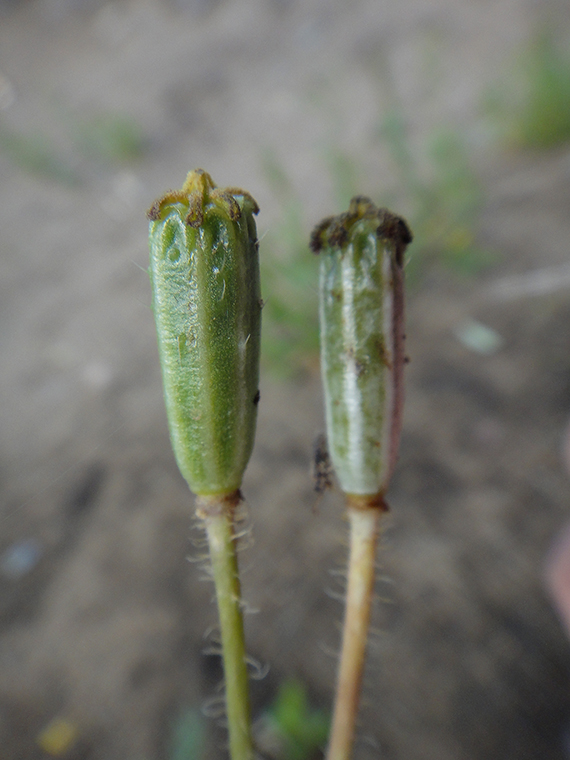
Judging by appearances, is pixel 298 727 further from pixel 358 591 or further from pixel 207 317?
pixel 207 317

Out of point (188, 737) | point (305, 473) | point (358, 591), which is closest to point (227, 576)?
point (358, 591)

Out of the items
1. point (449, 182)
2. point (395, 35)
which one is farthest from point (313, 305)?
point (395, 35)

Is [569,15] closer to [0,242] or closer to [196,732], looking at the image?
[0,242]

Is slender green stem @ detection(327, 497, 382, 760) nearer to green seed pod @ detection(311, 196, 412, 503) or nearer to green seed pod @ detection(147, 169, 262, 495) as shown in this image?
green seed pod @ detection(311, 196, 412, 503)

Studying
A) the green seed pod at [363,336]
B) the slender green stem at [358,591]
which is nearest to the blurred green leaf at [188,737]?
the slender green stem at [358,591]

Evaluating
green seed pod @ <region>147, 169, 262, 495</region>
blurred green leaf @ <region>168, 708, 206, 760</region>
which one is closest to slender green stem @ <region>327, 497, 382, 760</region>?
green seed pod @ <region>147, 169, 262, 495</region>

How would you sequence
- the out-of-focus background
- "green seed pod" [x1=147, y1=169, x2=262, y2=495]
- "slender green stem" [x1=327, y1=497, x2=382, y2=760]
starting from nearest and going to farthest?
1. "green seed pod" [x1=147, y1=169, x2=262, y2=495]
2. "slender green stem" [x1=327, y1=497, x2=382, y2=760]
3. the out-of-focus background

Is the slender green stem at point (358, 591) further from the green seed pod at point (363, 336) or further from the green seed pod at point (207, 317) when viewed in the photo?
the green seed pod at point (207, 317)
